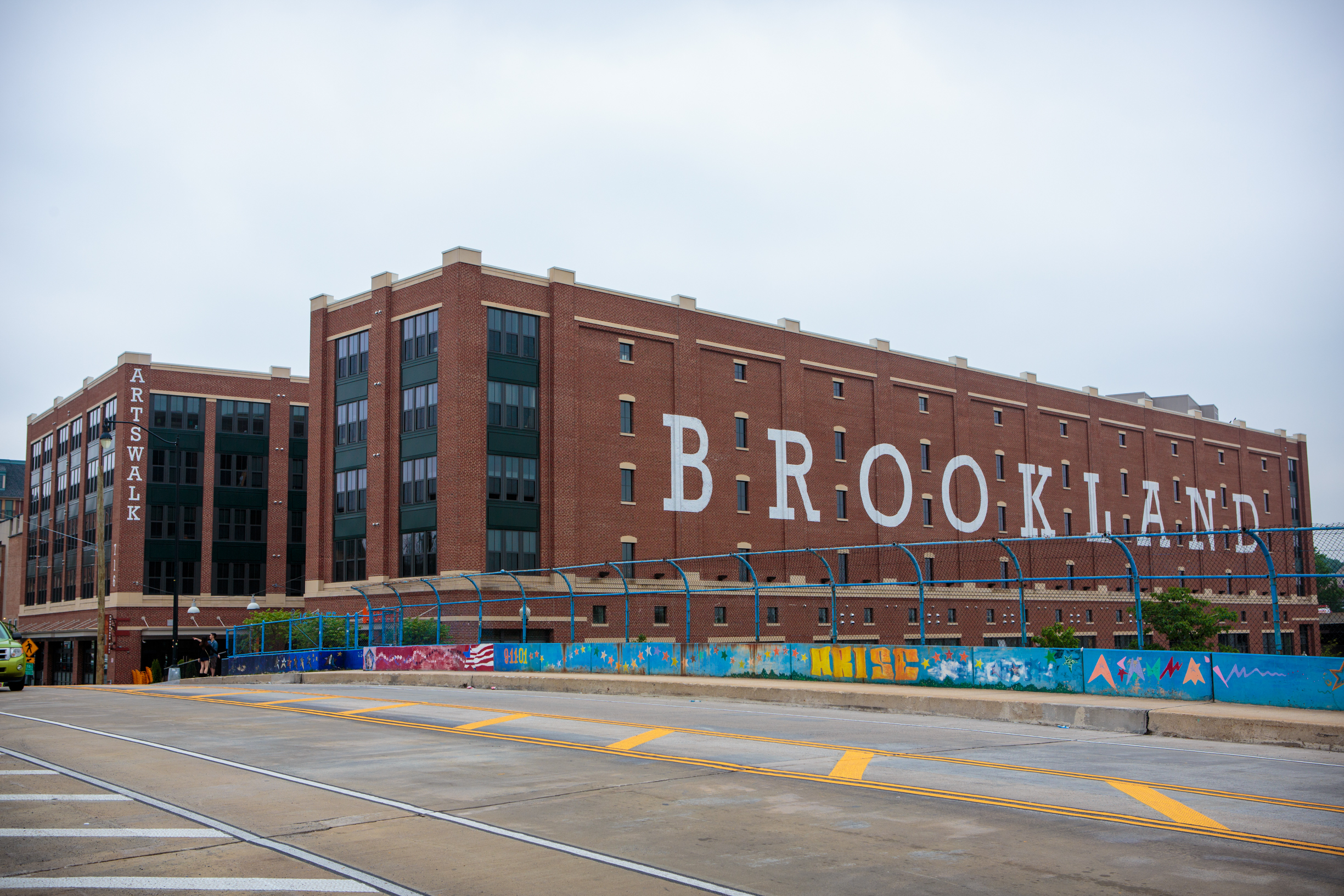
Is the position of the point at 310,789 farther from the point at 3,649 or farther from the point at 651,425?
the point at 651,425

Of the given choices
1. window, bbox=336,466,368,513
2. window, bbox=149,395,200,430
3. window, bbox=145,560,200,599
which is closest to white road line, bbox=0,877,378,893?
window, bbox=336,466,368,513

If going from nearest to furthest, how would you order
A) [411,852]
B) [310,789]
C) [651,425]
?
[411,852], [310,789], [651,425]

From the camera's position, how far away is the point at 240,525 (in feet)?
241

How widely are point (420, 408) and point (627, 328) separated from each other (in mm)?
11377

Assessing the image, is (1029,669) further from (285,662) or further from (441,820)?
(285,662)

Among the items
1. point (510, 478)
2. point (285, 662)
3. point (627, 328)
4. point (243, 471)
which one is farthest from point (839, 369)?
point (243, 471)

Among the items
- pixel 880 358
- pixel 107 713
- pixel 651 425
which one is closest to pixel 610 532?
pixel 651 425

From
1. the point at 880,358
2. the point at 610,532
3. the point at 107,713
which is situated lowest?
the point at 107,713

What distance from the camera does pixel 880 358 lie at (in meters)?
70.7

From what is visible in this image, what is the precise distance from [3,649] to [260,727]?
50.1ft

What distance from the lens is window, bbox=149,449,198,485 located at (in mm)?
70438

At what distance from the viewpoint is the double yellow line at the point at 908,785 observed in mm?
8883

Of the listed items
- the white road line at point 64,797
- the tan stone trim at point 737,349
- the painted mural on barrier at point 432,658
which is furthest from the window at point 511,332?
the white road line at point 64,797

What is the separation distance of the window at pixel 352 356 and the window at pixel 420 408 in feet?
12.5
